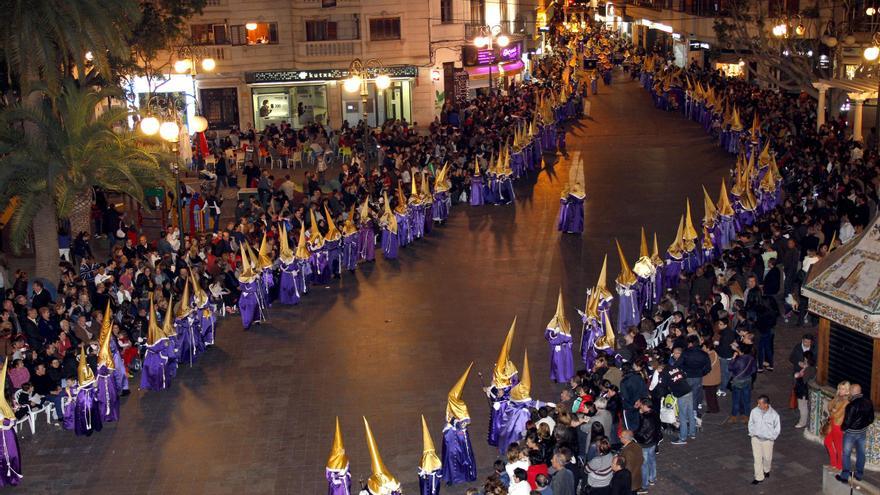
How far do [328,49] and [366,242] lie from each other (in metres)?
22.8

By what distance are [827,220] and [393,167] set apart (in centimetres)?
1499

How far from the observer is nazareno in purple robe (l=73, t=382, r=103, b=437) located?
55.8ft

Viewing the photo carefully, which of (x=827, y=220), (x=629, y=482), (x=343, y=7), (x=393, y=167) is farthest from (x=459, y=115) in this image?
(x=629, y=482)

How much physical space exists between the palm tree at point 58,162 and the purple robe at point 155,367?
675 cm

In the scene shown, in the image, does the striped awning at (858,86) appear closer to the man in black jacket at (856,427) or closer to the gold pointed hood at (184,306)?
the man in black jacket at (856,427)

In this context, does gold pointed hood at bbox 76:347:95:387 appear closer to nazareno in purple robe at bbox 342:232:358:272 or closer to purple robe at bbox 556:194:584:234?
nazareno in purple robe at bbox 342:232:358:272

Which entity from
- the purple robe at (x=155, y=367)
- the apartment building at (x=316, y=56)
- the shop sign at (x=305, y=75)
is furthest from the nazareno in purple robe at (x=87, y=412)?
the shop sign at (x=305, y=75)

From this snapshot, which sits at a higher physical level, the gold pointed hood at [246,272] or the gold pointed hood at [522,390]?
the gold pointed hood at [246,272]

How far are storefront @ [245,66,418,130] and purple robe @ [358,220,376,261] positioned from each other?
21.6 m

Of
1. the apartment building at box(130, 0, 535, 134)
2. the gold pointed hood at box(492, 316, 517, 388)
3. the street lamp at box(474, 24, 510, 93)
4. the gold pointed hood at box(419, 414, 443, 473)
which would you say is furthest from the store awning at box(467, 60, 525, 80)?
the gold pointed hood at box(419, 414, 443, 473)

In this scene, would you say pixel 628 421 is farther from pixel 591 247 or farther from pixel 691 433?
pixel 591 247

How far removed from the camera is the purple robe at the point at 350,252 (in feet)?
84.8

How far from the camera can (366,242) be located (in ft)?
87.0

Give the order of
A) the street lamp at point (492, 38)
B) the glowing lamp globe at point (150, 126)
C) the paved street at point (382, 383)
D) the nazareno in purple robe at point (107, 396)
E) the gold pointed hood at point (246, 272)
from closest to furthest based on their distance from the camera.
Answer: the paved street at point (382, 383), the nazareno in purple robe at point (107, 396), the gold pointed hood at point (246, 272), the glowing lamp globe at point (150, 126), the street lamp at point (492, 38)
